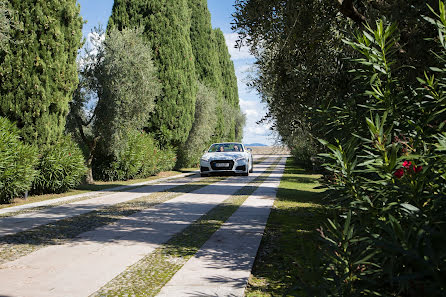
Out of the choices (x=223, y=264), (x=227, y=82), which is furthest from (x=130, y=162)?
(x=227, y=82)

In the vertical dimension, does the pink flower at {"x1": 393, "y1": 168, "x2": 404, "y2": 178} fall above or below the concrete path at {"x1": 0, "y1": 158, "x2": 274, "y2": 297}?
above

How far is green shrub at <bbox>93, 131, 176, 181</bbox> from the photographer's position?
57.7ft

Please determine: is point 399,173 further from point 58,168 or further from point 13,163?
point 58,168

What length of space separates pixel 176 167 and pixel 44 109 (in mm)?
15392

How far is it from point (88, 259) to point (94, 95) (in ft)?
39.1

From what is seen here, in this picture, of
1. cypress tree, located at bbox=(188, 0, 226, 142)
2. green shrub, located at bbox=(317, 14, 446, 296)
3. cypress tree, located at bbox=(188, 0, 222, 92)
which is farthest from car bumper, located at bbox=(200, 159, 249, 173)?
green shrub, located at bbox=(317, 14, 446, 296)

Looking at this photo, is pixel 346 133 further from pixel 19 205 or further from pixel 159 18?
pixel 159 18

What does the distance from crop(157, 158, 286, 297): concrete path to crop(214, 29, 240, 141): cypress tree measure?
3292cm

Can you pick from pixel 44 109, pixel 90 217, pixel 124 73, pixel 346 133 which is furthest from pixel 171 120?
pixel 346 133

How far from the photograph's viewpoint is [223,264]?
184 inches

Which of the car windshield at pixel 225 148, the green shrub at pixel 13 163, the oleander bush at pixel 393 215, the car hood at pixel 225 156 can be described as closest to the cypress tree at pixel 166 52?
the car windshield at pixel 225 148

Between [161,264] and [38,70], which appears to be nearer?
[161,264]

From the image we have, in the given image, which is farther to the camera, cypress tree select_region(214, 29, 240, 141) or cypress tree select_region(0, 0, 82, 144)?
cypress tree select_region(214, 29, 240, 141)

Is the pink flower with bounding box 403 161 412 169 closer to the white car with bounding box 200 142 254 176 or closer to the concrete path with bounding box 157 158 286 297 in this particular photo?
the concrete path with bounding box 157 158 286 297
